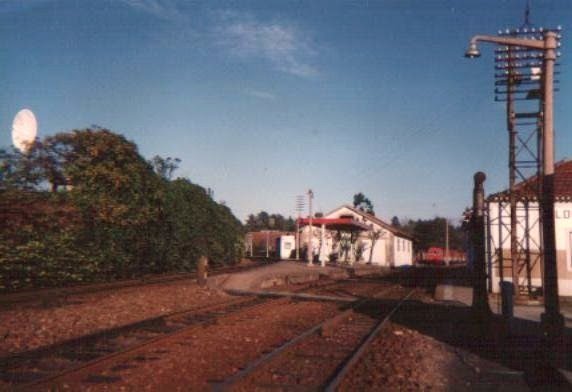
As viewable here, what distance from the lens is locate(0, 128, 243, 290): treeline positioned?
1762 centimetres

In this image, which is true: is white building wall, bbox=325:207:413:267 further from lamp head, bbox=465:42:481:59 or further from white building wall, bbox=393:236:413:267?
lamp head, bbox=465:42:481:59

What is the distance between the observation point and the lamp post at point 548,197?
33.0 feet

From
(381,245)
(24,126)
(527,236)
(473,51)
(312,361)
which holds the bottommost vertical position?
(312,361)

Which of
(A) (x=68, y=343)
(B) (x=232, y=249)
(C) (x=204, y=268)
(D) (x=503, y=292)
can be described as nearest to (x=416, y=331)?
(D) (x=503, y=292)

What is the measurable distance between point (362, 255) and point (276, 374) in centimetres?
6067

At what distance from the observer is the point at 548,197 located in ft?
33.8

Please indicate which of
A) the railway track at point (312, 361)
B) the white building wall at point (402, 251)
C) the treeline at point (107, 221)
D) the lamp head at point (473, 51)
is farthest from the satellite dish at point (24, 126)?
the white building wall at point (402, 251)

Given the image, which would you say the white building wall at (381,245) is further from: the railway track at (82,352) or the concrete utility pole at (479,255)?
the railway track at (82,352)

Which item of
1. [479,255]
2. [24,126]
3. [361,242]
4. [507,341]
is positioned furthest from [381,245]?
[24,126]

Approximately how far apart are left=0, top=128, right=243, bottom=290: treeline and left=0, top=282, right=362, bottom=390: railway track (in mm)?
2004

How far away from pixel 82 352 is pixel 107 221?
14.9 meters

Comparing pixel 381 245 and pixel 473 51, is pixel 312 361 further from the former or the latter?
pixel 381 245

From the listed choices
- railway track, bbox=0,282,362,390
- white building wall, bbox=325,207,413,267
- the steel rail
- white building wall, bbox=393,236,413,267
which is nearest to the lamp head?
the steel rail

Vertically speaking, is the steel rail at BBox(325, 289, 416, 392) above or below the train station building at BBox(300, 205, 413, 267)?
below
